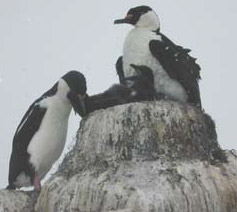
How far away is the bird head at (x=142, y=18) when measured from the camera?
8.98 meters

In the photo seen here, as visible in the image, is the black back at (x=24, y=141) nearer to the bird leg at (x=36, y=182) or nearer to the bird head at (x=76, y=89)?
the bird leg at (x=36, y=182)

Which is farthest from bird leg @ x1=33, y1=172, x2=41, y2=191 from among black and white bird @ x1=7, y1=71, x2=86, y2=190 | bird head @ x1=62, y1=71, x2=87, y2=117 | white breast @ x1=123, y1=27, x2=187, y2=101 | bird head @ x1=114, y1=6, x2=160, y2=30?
bird head @ x1=114, y1=6, x2=160, y2=30

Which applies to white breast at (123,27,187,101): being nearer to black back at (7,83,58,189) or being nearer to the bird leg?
black back at (7,83,58,189)

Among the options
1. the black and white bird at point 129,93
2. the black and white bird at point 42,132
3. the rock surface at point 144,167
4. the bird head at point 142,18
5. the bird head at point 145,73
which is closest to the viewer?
the rock surface at point 144,167

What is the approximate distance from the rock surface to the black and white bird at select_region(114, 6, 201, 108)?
612 mm

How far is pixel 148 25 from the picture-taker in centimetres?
897

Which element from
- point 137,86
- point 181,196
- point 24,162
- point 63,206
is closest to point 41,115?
point 24,162

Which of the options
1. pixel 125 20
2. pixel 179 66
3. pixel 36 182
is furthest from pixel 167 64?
pixel 36 182

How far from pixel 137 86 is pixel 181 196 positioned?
1.98 m

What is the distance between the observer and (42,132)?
326 inches

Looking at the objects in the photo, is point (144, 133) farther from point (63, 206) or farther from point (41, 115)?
point (41, 115)

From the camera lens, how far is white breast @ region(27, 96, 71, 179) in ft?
27.1

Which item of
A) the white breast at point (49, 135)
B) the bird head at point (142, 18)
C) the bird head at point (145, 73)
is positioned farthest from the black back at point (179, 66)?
the white breast at point (49, 135)

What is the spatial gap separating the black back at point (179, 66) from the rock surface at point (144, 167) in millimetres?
571
